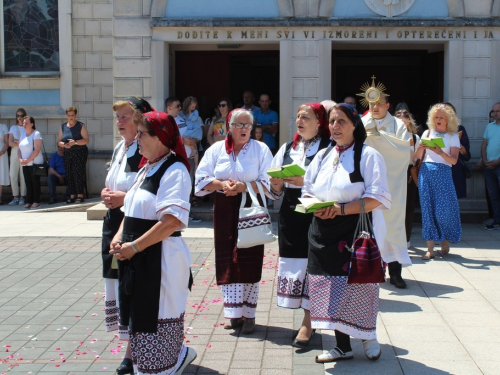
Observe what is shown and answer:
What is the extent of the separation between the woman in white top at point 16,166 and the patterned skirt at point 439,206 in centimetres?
830

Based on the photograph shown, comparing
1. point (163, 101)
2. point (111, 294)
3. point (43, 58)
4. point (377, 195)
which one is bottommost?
point (111, 294)

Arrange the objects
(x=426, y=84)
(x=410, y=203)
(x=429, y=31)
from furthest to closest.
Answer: (x=426, y=84) → (x=429, y=31) → (x=410, y=203)

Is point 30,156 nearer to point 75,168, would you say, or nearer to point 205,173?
point 75,168

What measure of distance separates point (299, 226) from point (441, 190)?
3709 mm

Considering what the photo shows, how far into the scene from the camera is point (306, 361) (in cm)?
547

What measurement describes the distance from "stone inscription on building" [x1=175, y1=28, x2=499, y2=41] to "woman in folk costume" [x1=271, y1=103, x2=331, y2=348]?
6.15m

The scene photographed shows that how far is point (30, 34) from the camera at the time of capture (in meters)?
15.1

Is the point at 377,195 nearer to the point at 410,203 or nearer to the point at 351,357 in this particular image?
the point at 351,357

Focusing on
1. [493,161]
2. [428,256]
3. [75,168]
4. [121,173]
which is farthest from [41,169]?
[121,173]

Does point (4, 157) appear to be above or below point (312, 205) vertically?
below

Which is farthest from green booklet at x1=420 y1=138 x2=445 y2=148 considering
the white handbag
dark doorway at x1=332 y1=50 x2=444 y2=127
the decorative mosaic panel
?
the decorative mosaic panel

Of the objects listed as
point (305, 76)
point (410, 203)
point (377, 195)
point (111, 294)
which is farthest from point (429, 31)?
point (111, 294)

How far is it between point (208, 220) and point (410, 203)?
4421mm

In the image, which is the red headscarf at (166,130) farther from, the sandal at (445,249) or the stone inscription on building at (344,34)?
the stone inscription on building at (344,34)
